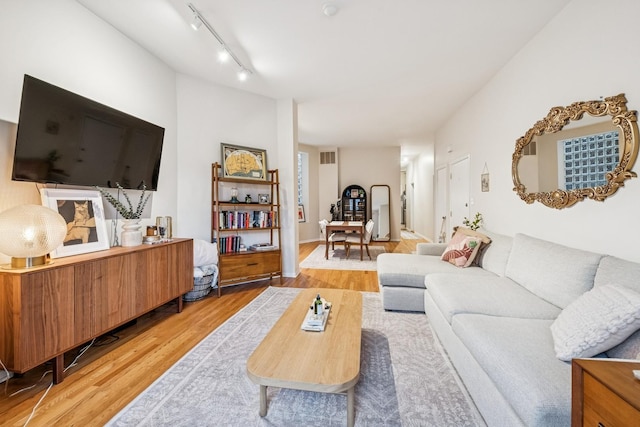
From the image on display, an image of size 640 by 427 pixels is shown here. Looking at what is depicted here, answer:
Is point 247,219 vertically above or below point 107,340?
above

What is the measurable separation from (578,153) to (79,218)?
13.0ft

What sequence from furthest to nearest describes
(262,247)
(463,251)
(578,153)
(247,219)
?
(262,247) → (247,219) → (463,251) → (578,153)

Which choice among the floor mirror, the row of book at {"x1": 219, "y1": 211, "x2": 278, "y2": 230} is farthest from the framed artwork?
the floor mirror

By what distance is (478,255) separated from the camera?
119 inches

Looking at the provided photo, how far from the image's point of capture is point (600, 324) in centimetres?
118

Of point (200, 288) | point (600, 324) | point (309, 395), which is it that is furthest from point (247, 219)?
point (600, 324)

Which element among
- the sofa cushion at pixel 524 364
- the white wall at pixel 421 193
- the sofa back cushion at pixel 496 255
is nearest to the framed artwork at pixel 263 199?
the sofa back cushion at pixel 496 255

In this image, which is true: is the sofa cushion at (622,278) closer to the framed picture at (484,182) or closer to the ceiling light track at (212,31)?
the framed picture at (484,182)

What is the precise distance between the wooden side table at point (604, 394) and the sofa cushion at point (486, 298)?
896mm

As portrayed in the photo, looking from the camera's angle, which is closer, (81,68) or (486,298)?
(486,298)

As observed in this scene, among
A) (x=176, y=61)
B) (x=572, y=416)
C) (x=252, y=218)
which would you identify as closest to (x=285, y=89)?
(x=176, y=61)

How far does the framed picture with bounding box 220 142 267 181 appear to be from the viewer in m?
3.75

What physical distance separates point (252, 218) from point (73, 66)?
7.73 feet

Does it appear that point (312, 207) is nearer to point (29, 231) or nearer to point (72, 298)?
point (72, 298)
